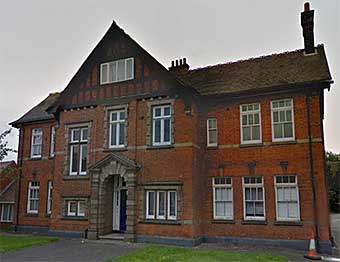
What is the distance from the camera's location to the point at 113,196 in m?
18.4

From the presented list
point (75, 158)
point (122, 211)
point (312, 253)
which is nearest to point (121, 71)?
point (75, 158)

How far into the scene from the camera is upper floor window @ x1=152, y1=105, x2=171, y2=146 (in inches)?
668

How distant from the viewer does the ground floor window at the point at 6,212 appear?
23.2 m

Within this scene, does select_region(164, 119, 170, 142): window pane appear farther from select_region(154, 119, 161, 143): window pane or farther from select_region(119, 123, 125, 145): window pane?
select_region(119, 123, 125, 145): window pane

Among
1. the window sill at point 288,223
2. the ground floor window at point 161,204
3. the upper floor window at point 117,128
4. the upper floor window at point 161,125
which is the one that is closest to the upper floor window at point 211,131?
the upper floor window at point 161,125

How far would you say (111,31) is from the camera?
19.0m

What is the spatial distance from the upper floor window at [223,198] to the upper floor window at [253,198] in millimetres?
716

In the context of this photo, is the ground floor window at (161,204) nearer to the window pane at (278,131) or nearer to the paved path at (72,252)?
the paved path at (72,252)

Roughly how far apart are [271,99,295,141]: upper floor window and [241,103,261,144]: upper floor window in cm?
71

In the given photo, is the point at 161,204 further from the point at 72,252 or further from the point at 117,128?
the point at 117,128

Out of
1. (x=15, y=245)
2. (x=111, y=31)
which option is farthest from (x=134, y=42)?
(x=15, y=245)

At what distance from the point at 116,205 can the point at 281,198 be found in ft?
27.8

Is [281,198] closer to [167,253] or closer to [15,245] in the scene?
[167,253]

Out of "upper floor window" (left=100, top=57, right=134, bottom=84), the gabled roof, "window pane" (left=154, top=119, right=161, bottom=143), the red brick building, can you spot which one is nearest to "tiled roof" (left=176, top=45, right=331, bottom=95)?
the red brick building
